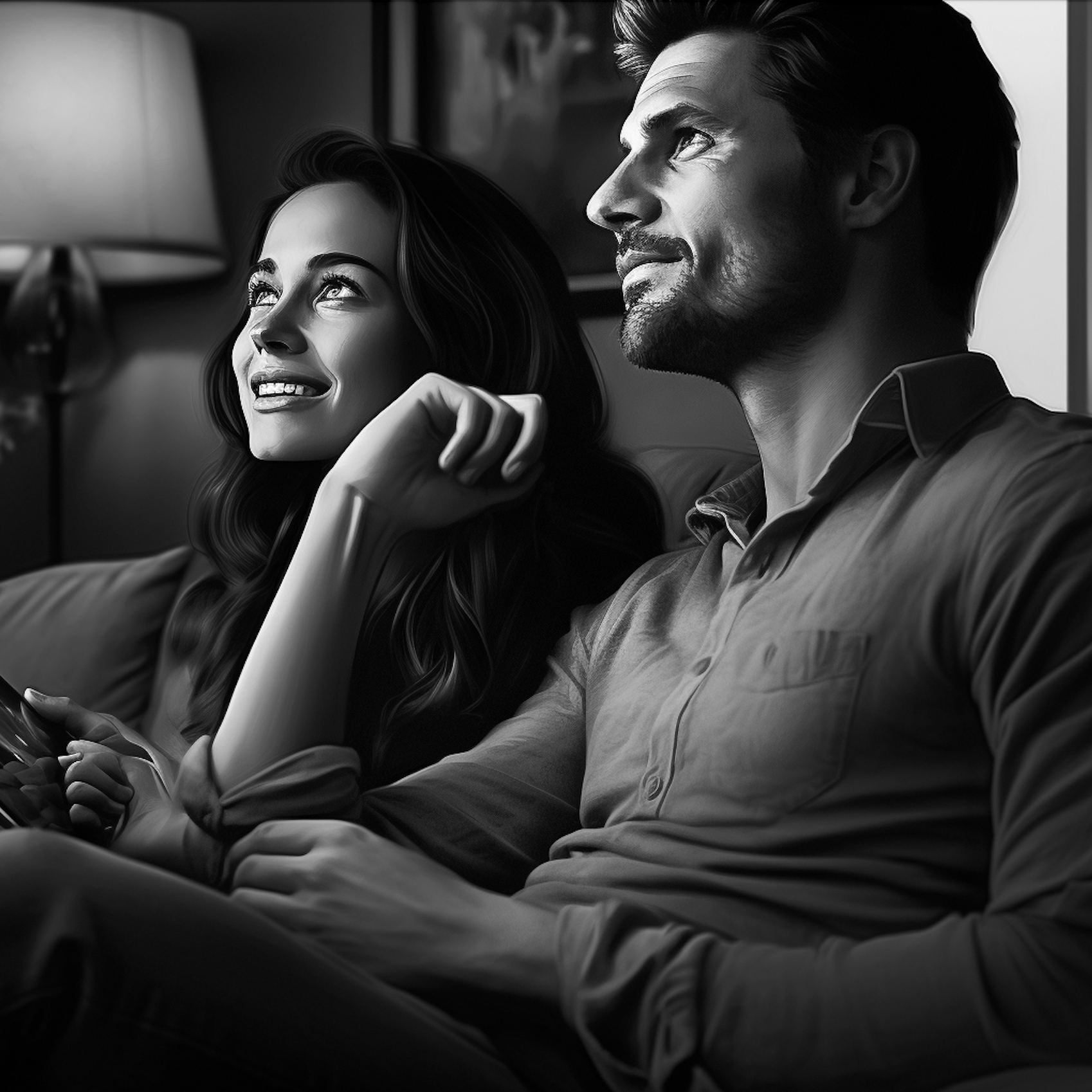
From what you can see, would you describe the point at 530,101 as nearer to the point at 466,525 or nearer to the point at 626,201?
the point at 626,201

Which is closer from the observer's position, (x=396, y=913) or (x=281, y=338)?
(x=396, y=913)

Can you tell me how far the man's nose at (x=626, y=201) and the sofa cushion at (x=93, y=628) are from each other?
23.9 inches

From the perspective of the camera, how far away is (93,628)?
1.45 meters

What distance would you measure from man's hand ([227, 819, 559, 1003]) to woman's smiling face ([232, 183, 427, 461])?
16.8 inches

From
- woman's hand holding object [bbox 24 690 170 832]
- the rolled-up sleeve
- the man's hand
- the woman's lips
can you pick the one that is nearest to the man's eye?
the woman's lips

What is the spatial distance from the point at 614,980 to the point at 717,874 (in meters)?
0.14

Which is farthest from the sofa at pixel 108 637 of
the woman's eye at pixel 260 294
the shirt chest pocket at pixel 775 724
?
the shirt chest pocket at pixel 775 724

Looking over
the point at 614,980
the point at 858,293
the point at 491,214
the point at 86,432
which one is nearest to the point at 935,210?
the point at 858,293

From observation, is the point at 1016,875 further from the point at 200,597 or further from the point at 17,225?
the point at 17,225

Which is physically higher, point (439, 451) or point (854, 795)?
point (439, 451)

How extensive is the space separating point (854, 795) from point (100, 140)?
1.13 metres

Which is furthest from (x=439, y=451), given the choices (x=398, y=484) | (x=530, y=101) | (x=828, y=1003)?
(x=828, y=1003)

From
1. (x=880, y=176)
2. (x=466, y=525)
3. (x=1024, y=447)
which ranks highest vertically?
(x=880, y=176)

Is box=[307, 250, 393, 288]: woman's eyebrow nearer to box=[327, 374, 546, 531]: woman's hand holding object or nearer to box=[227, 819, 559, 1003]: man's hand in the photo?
box=[327, 374, 546, 531]: woman's hand holding object
